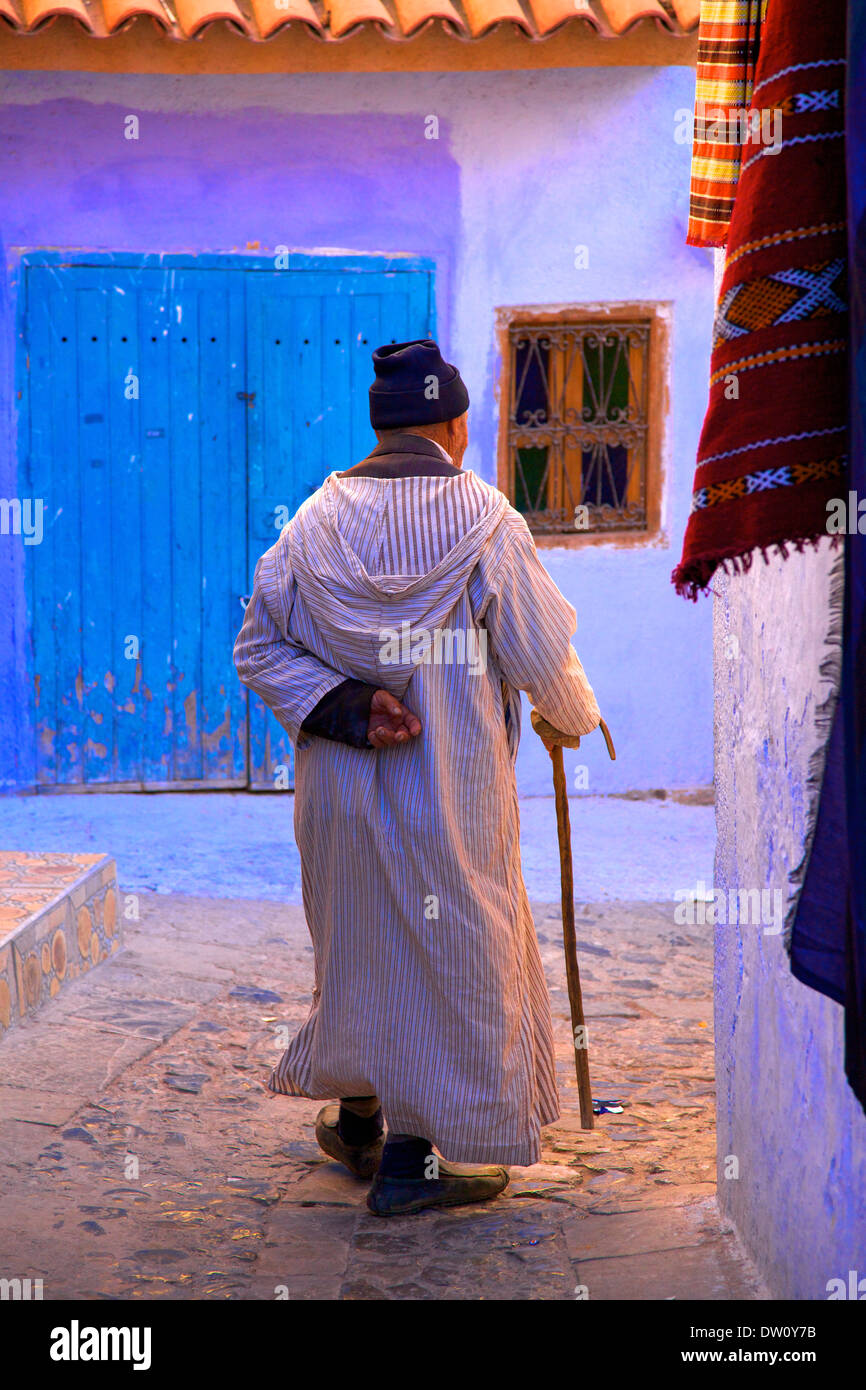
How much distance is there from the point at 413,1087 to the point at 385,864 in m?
0.46

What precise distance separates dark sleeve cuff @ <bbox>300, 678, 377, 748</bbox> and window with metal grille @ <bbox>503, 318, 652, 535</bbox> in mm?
3952

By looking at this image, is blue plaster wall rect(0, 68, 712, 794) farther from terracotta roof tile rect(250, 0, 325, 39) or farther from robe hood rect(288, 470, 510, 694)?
robe hood rect(288, 470, 510, 694)

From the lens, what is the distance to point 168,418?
6543 millimetres

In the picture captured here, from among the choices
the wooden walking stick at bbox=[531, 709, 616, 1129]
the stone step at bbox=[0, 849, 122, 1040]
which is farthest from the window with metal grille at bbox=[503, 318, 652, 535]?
the wooden walking stick at bbox=[531, 709, 616, 1129]

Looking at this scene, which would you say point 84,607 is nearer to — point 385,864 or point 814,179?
point 385,864

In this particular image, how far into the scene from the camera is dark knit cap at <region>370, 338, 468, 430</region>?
9.93 feet

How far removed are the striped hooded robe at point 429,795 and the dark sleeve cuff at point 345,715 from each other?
0.02m

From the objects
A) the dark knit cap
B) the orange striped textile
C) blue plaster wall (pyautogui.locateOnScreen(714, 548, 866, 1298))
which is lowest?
blue plaster wall (pyautogui.locateOnScreen(714, 548, 866, 1298))

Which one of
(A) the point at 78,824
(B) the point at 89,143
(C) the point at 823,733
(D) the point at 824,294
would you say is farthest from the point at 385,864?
(B) the point at 89,143

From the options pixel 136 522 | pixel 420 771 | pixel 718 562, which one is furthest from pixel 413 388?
pixel 136 522

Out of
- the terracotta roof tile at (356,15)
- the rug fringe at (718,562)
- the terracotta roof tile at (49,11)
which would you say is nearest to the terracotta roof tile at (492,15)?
the terracotta roof tile at (356,15)

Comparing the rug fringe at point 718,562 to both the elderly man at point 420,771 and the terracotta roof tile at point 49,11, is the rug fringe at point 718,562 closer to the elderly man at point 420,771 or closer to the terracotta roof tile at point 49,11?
the elderly man at point 420,771

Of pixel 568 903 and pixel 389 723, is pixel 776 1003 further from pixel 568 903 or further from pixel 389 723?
pixel 389 723

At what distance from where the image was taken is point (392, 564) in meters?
2.94
